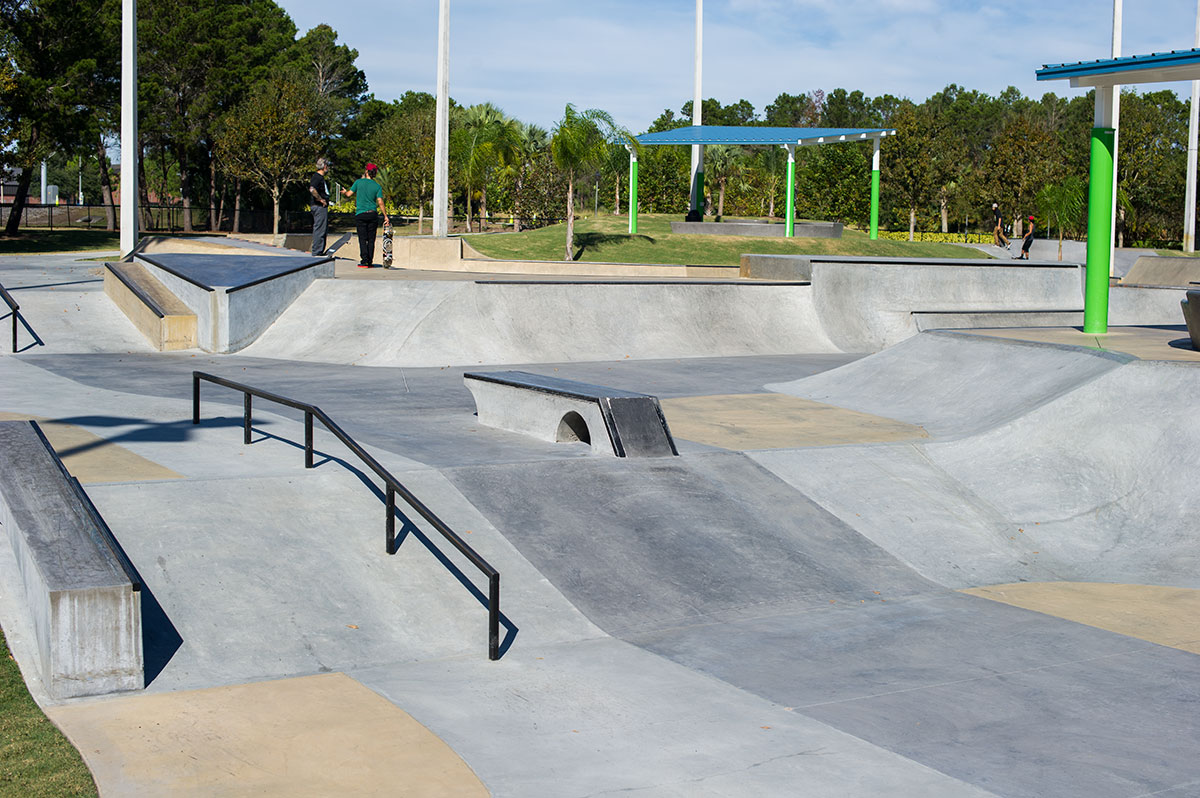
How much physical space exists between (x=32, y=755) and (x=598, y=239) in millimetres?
29898

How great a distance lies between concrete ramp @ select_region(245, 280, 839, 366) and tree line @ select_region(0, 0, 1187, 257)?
37.4 feet

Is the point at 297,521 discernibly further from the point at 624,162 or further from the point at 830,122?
the point at 830,122

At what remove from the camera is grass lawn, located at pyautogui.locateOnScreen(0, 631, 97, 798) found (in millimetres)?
4438

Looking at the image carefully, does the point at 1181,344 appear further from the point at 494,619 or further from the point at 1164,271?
the point at 1164,271

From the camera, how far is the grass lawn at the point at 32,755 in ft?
14.6

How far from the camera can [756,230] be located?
118ft

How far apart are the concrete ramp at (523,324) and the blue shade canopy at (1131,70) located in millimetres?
6406

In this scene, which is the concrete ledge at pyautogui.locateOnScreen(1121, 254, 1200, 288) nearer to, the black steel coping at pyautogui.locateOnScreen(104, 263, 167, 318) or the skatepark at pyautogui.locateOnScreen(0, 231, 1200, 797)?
the skatepark at pyautogui.locateOnScreen(0, 231, 1200, 797)

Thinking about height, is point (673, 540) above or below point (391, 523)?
below

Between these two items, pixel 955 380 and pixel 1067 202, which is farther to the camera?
pixel 1067 202

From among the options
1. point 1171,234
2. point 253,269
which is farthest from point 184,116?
point 1171,234

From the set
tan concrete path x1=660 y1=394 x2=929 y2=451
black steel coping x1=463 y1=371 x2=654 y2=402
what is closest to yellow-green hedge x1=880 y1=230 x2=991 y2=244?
tan concrete path x1=660 y1=394 x2=929 y2=451

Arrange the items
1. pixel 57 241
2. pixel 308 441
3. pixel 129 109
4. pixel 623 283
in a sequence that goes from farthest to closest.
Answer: pixel 57 241 → pixel 129 109 → pixel 623 283 → pixel 308 441

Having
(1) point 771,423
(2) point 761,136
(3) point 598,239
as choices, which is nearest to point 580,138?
(3) point 598,239
